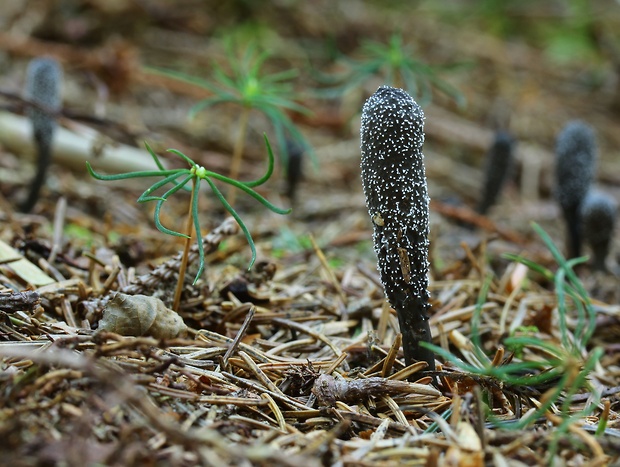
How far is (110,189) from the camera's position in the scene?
371cm

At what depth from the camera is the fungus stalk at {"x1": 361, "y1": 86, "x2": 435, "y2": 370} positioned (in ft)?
5.53

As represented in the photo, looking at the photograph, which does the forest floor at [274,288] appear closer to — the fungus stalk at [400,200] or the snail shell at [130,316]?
the snail shell at [130,316]

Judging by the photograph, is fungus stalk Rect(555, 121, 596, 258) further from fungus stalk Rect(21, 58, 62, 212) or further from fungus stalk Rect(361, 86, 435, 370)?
fungus stalk Rect(21, 58, 62, 212)

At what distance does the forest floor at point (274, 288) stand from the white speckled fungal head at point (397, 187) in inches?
9.1

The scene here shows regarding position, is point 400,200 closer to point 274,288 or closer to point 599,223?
point 274,288

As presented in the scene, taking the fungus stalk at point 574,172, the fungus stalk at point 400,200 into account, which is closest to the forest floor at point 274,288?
the fungus stalk at point 400,200

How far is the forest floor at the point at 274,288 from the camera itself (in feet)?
4.53

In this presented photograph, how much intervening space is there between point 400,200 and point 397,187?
42mm

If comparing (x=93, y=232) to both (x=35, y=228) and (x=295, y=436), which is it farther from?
(x=295, y=436)

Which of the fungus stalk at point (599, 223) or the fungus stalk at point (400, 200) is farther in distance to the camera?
the fungus stalk at point (599, 223)

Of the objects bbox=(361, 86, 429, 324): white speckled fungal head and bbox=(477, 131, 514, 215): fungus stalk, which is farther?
bbox=(477, 131, 514, 215): fungus stalk

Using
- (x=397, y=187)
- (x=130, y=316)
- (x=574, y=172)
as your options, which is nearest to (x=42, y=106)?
(x=130, y=316)

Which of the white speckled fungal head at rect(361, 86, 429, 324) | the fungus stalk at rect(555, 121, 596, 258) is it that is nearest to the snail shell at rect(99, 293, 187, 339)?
the white speckled fungal head at rect(361, 86, 429, 324)

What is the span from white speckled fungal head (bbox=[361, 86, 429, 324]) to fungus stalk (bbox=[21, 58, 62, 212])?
6.25 ft
